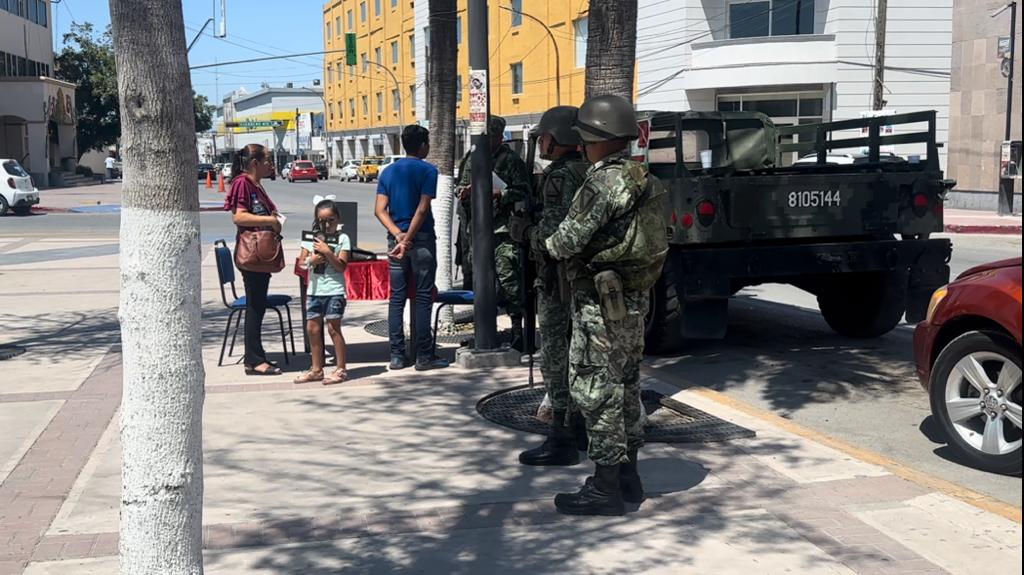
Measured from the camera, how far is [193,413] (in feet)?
10.4

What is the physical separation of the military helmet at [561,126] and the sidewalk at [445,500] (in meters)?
1.73

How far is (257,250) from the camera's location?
26.0 ft

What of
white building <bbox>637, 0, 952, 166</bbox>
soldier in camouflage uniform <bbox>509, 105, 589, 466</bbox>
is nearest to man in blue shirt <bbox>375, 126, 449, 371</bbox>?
soldier in camouflage uniform <bbox>509, 105, 589, 466</bbox>

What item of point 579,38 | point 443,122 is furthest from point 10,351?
point 579,38

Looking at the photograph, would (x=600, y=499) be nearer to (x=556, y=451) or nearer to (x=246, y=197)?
(x=556, y=451)

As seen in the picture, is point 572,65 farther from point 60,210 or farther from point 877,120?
point 877,120

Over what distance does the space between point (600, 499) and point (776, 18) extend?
30510mm

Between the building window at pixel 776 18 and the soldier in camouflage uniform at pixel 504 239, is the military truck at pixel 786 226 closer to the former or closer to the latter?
the soldier in camouflage uniform at pixel 504 239

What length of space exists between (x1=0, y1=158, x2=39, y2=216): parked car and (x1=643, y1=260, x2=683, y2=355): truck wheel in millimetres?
26775

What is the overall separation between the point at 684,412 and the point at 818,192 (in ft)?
8.82

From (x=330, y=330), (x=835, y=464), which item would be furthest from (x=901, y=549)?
(x=330, y=330)

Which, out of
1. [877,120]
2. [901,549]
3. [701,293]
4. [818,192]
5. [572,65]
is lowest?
[901,549]

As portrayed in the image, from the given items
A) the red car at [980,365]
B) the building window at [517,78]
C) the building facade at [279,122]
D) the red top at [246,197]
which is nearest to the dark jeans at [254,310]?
the red top at [246,197]

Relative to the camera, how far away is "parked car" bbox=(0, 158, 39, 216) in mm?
30672
